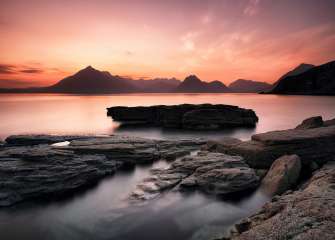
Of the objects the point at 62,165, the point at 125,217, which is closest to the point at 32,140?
the point at 62,165

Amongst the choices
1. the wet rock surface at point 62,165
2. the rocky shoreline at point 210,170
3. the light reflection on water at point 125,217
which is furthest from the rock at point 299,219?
the wet rock surface at point 62,165

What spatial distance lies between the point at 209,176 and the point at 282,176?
A: 3.76 metres

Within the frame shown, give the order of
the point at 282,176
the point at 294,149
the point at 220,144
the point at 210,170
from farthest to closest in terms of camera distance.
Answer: the point at 220,144 < the point at 294,149 < the point at 210,170 < the point at 282,176

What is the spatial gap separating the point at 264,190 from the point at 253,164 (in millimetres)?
3521

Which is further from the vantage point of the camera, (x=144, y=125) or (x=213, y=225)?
(x=144, y=125)

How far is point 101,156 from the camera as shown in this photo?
19.4 meters

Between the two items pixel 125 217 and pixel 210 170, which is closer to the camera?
pixel 125 217

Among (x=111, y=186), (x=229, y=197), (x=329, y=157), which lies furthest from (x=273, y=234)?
(x=329, y=157)

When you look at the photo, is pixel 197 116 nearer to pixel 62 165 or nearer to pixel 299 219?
pixel 62 165

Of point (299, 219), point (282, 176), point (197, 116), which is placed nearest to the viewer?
point (299, 219)

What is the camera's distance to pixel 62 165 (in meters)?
16.2

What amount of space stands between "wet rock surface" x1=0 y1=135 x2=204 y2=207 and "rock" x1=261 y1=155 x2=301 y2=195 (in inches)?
348

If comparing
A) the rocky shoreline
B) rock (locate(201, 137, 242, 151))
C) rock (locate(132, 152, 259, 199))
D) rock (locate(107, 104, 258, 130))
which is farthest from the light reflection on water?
rock (locate(107, 104, 258, 130))

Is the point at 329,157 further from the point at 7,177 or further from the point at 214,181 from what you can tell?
the point at 7,177
